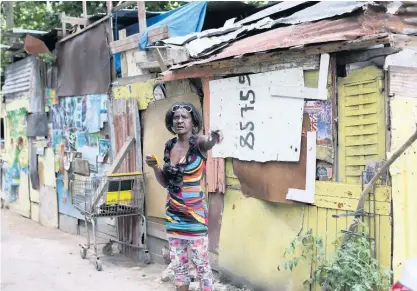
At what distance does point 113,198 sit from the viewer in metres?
6.57

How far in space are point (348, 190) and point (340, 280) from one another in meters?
0.72

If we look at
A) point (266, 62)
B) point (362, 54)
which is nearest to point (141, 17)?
point (266, 62)

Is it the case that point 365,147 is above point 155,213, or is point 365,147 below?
above

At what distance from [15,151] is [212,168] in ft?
24.6

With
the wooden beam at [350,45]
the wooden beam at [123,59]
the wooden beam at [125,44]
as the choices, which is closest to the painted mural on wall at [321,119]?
the wooden beam at [350,45]

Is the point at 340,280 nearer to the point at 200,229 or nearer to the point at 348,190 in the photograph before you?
the point at 348,190

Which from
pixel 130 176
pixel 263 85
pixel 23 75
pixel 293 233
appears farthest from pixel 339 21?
pixel 23 75

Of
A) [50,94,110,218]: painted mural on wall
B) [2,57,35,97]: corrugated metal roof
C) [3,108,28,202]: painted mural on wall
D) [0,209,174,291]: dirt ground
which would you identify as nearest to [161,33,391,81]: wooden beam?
[50,94,110,218]: painted mural on wall

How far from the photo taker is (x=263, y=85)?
482 centimetres

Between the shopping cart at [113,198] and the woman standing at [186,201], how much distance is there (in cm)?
231

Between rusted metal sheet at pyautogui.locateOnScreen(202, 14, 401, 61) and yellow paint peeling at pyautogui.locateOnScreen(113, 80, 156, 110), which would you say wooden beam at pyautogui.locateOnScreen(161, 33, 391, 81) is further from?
yellow paint peeling at pyautogui.locateOnScreen(113, 80, 156, 110)

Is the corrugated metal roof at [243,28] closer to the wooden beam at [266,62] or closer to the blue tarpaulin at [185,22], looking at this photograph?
the wooden beam at [266,62]

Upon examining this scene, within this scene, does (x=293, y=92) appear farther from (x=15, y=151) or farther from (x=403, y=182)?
(x=15, y=151)

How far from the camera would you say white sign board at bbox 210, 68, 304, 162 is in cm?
452
